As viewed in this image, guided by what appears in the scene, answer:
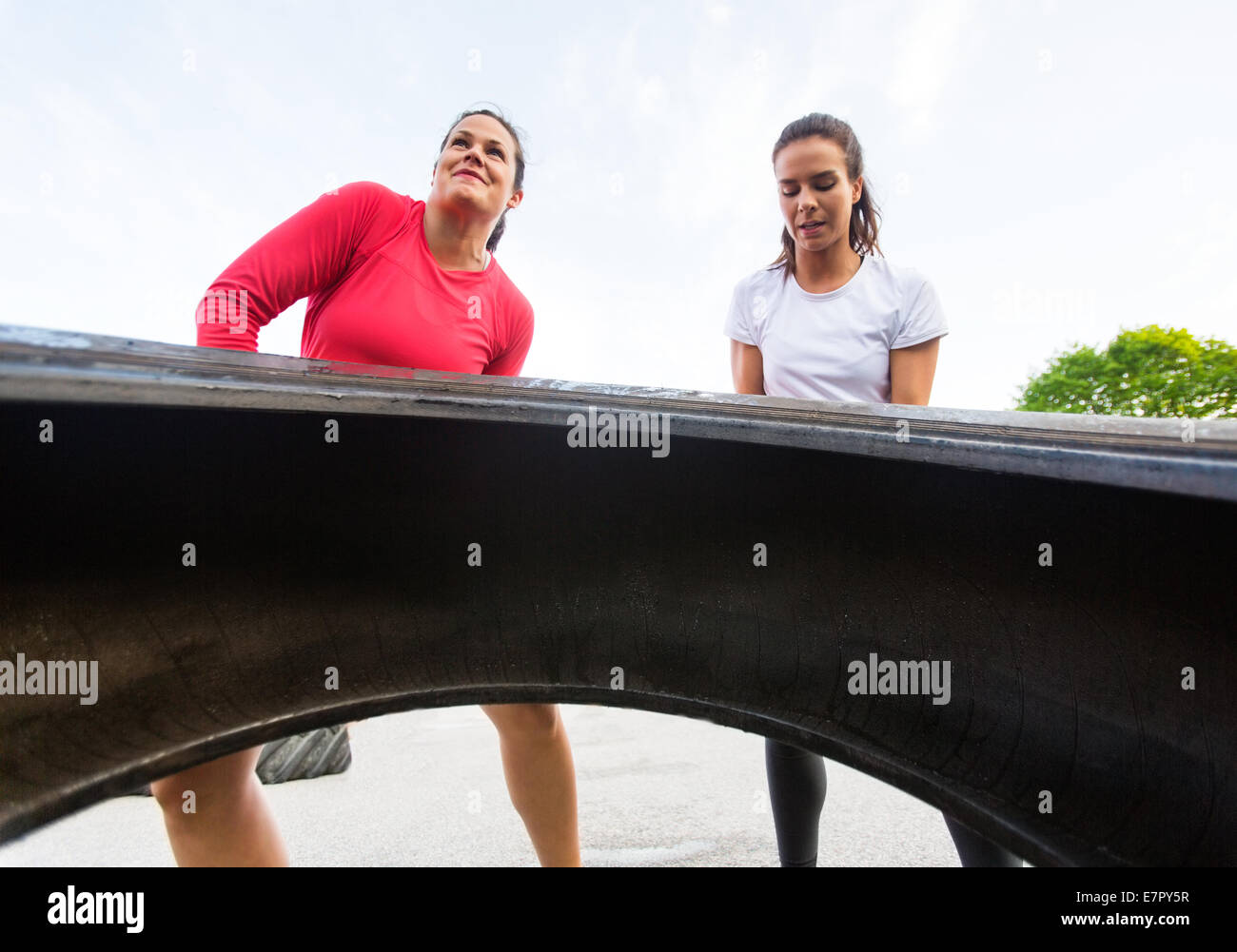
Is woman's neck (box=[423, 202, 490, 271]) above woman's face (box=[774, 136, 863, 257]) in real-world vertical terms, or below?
below

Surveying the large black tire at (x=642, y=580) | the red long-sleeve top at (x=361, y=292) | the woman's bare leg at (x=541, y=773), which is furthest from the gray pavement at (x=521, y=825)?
the large black tire at (x=642, y=580)

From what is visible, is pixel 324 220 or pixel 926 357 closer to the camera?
pixel 324 220

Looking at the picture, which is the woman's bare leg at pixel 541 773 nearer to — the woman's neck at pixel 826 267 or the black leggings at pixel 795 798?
the black leggings at pixel 795 798

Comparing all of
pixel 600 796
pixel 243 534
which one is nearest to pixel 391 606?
pixel 243 534

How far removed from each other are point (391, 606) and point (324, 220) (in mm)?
814

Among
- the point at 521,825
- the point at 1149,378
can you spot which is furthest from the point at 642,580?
the point at 1149,378

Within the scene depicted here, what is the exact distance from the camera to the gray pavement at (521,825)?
2.24 metres

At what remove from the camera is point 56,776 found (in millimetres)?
751

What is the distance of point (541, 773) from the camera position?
4.56ft

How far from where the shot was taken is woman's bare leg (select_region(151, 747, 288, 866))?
3.48 feet

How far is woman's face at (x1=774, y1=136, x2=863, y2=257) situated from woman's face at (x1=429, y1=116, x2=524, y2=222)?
2.32 feet

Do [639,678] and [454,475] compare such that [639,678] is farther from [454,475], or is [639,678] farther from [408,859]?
[408,859]

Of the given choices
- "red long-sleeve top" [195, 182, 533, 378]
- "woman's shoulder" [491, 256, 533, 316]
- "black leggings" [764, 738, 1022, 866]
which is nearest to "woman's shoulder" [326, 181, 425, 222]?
"red long-sleeve top" [195, 182, 533, 378]

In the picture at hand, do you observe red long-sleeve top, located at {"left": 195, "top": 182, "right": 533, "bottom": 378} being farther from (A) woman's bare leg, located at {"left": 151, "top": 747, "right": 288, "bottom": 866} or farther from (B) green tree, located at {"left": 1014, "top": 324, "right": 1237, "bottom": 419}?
(B) green tree, located at {"left": 1014, "top": 324, "right": 1237, "bottom": 419}
